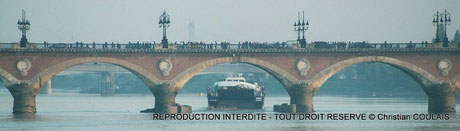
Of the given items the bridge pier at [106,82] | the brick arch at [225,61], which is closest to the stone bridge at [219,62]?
the brick arch at [225,61]

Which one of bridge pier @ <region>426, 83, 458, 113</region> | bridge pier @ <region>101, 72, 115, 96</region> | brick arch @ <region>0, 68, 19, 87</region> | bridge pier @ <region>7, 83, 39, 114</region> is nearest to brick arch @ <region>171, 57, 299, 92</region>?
bridge pier @ <region>7, 83, 39, 114</region>

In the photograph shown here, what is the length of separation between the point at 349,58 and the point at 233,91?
1785 cm

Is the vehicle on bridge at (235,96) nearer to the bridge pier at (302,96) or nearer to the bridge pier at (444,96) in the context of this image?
the bridge pier at (302,96)

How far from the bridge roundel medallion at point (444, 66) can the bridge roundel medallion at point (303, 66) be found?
1518 centimetres

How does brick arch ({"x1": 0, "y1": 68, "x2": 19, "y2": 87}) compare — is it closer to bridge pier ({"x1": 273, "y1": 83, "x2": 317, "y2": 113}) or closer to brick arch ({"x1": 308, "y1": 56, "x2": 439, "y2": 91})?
bridge pier ({"x1": 273, "y1": 83, "x2": 317, "y2": 113})

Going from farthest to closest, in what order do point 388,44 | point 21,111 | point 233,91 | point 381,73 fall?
1. point 381,73
2. point 233,91
3. point 388,44
4. point 21,111

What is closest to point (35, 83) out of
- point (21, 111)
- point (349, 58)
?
point (21, 111)

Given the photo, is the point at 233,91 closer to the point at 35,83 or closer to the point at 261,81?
the point at 35,83

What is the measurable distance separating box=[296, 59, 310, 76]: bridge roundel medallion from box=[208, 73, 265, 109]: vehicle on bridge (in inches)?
558

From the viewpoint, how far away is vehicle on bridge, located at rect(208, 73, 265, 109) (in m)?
118

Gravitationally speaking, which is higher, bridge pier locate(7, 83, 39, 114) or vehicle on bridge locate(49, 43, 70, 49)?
vehicle on bridge locate(49, 43, 70, 49)

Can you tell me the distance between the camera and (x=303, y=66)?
10588 cm

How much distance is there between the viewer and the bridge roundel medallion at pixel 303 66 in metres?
106

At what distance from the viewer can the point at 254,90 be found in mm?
120750
